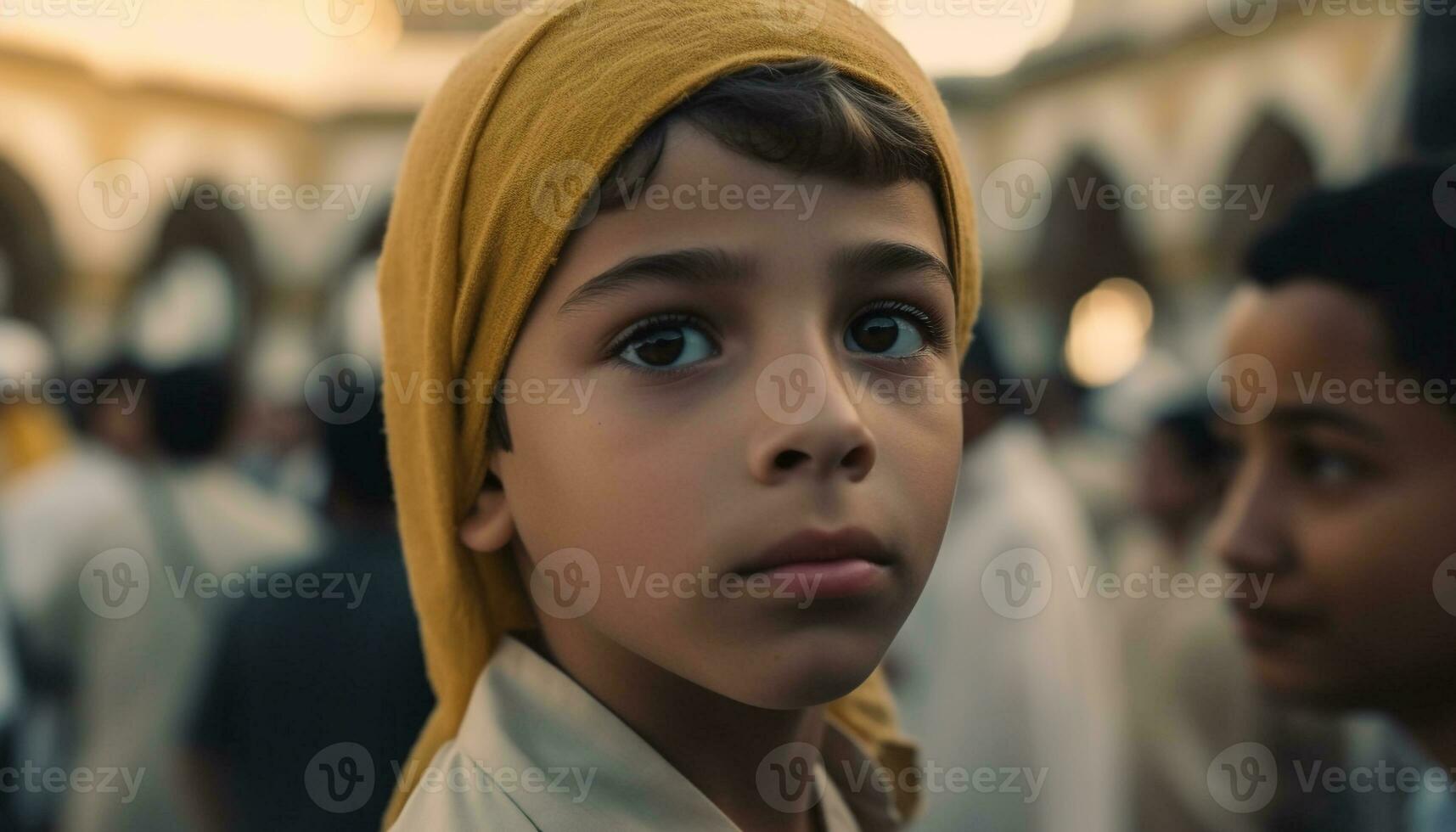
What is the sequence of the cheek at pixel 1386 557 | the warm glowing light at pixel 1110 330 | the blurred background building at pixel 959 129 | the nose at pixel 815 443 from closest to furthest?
the nose at pixel 815 443
the cheek at pixel 1386 557
the blurred background building at pixel 959 129
the warm glowing light at pixel 1110 330

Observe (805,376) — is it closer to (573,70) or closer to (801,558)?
(801,558)

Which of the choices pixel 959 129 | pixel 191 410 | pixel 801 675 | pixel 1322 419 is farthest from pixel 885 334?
pixel 959 129

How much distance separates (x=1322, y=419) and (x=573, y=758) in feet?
3.78

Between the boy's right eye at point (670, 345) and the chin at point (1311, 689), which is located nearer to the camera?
the boy's right eye at point (670, 345)

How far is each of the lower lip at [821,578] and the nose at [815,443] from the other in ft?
0.22

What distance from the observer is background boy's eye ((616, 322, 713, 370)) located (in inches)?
38.8

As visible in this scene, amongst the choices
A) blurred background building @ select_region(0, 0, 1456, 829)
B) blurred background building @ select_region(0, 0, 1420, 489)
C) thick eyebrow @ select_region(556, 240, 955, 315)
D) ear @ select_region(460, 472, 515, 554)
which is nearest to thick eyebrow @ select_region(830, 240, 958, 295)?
thick eyebrow @ select_region(556, 240, 955, 315)

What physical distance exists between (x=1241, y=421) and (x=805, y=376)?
1.07 m

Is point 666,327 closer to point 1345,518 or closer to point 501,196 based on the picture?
point 501,196

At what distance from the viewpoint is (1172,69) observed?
35.7 feet

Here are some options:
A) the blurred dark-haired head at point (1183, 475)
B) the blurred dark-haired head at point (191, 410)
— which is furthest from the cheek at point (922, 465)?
the blurred dark-haired head at point (191, 410)

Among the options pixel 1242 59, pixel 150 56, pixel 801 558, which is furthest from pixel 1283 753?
pixel 150 56

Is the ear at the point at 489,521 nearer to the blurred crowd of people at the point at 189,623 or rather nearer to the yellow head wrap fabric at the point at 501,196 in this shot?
the yellow head wrap fabric at the point at 501,196

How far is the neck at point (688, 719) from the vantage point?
112 centimetres
